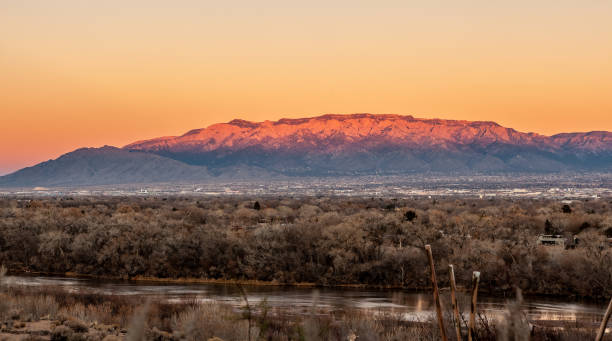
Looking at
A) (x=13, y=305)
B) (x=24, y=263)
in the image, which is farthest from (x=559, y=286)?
(x=24, y=263)

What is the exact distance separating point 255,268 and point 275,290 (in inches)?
257

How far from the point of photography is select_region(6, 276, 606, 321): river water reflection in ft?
130

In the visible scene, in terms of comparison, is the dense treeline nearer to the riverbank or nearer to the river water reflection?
the river water reflection

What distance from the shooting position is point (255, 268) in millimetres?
57500

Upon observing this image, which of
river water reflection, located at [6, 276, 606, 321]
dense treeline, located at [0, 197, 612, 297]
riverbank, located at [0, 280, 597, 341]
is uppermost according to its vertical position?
riverbank, located at [0, 280, 597, 341]

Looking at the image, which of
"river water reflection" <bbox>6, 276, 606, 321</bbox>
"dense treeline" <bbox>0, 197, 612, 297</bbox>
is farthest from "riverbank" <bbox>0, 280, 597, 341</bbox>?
"dense treeline" <bbox>0, 197, 612, 297</bbox>

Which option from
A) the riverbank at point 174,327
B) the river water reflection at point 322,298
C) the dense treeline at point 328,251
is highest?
the riverbank at point 174,327

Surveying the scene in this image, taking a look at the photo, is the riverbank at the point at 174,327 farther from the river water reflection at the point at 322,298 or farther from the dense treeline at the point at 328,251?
the dense treeline at the point at 328,251

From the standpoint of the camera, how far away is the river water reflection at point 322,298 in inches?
1565

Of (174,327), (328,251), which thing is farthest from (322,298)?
(174,327)

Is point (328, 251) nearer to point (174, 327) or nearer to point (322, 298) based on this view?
point (322, 298)

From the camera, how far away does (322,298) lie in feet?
151

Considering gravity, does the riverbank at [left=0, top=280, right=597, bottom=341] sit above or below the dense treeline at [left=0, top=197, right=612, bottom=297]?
above

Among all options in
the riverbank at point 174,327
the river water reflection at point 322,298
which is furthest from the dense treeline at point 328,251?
the riverbank at point 174,327
